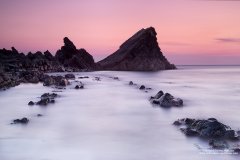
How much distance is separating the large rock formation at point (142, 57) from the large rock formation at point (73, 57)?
25.7 meters

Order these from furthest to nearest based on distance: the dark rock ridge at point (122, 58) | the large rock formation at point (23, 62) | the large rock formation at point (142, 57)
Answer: the large rock formation at point (142, 57), the dark rock ridge at point (122, 58), the large rock formation at point (23, 62)

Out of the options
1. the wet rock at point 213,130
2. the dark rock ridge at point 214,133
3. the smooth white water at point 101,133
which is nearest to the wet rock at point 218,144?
the dark rock ridge at point 214,133

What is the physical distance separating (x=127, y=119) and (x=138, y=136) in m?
4.61

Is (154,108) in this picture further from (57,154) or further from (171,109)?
(57,154)

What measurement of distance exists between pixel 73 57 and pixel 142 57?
58.0m

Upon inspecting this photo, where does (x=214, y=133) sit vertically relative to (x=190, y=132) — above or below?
above

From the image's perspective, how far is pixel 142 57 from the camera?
576 feet

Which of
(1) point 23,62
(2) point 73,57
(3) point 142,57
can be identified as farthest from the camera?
(3) point 142,57

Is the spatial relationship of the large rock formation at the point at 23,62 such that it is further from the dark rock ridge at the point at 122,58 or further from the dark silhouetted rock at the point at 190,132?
the dark silhouetted rock at the point at 190,132

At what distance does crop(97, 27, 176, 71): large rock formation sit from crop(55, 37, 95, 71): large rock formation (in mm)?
25750

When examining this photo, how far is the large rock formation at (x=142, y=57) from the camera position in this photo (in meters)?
172

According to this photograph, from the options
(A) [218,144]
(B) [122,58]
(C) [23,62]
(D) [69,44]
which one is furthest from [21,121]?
(B) [122,58]

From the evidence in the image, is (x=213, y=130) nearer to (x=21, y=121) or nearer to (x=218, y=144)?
(x=218, y=144)

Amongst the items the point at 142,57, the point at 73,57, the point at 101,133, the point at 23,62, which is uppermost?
the point at 142,57
